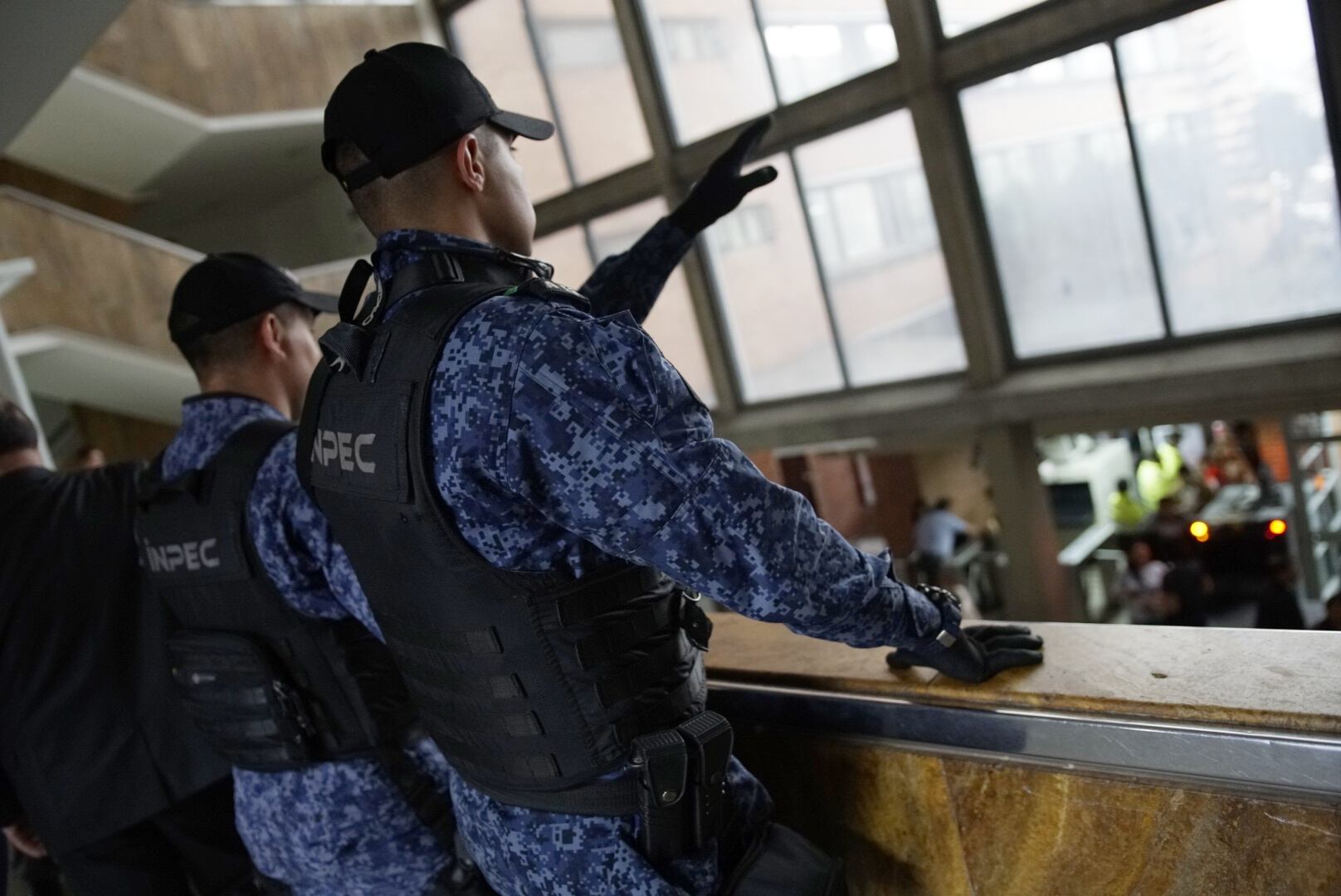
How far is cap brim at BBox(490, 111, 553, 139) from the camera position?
1.23 m

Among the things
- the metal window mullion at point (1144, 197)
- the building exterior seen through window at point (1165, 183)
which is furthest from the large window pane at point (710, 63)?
the metal window mullion at point (1144, 197)

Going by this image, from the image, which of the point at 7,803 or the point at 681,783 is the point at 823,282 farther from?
the point at 681,783

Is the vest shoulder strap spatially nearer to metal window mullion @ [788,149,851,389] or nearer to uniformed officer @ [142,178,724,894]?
uniformed officer @ [142,178,724,894]

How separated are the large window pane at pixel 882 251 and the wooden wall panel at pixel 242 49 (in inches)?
166

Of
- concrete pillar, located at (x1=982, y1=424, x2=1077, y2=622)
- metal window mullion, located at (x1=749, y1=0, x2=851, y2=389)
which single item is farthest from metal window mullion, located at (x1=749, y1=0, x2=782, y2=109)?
concrete pillar, located at (x1=982, y1=424, x2=1077, y2=622)

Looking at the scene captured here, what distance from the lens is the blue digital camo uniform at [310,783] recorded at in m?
1.41

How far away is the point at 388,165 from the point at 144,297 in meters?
6.93

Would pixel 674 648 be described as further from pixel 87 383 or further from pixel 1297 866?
pixel 87 383

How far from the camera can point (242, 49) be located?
8234 mm

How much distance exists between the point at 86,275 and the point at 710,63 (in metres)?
4.65

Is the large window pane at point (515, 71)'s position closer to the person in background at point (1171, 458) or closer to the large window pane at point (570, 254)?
the large window pane at point (570, 254)

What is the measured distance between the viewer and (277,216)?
390 inches

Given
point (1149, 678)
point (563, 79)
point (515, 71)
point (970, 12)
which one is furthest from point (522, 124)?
point (515, 71)

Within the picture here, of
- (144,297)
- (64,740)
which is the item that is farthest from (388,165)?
(144,297)
